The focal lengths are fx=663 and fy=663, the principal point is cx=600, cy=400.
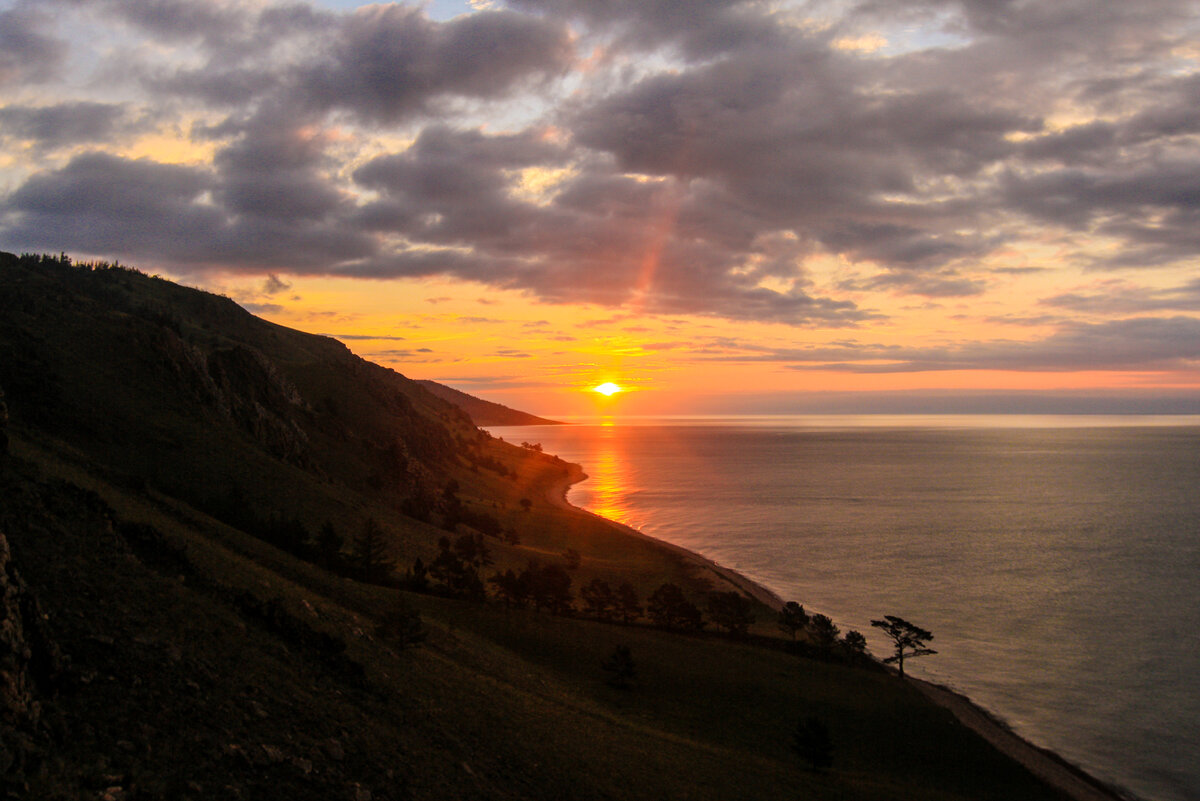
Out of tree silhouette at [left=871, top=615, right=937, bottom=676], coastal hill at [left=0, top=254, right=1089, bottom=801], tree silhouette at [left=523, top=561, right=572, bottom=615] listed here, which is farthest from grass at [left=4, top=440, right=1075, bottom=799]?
tree silhouette at [left=523, top=561, right=572, bottom=615]

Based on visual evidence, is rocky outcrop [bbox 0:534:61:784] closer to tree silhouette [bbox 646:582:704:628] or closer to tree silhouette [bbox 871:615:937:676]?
tree silhouette [bbox 646:582:704:628]

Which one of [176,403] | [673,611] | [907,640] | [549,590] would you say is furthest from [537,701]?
[176,403]

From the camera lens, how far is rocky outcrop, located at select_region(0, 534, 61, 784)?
1263 cm

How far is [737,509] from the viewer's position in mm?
146500

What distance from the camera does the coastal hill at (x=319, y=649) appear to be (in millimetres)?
16719

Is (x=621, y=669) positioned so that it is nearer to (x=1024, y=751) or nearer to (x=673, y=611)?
(x=673, y=611)

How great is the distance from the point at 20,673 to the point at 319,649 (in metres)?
13.1

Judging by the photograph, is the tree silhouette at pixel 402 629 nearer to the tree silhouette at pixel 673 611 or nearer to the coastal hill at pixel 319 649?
the coastal hill at pixel 319 649

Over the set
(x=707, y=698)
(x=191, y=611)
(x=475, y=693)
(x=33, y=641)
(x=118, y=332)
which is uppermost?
(x=118, y=332)

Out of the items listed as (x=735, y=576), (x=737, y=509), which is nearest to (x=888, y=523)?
(x=737, y=509)

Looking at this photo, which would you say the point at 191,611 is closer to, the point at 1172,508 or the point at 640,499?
the point at 640,499

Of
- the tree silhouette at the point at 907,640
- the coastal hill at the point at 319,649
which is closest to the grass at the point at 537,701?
the coastal hill at the point at 319,649

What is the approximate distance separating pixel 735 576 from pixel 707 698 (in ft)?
143

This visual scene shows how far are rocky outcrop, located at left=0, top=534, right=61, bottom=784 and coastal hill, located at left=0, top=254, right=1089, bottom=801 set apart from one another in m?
0.06
